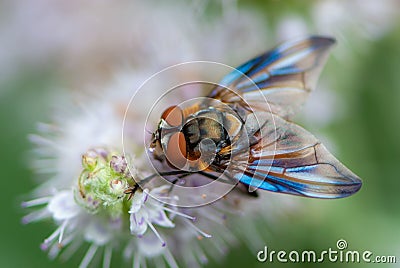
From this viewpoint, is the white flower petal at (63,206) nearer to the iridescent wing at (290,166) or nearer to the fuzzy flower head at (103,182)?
the fuzzy flower head at (103,182)

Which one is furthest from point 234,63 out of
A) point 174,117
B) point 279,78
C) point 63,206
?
point 63,206

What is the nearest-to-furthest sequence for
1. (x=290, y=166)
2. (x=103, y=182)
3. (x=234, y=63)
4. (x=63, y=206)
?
(x=290, y=166), (x=103, y=182), (x=63, y=206), (x=234, y=63)

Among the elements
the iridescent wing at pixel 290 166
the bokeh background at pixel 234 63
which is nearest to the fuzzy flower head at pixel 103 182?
the iridescent wing at pixel 290 166

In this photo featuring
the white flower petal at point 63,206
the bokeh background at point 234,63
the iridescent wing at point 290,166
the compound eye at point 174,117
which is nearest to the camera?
the iridescent wing at point 290,166

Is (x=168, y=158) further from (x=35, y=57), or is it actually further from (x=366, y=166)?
(x=35, y=57)

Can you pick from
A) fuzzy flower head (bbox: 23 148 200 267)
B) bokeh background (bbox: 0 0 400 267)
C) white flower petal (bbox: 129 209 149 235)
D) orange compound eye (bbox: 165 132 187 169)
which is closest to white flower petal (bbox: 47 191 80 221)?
fuzzy flower head (bbox: 23 148 200 267)

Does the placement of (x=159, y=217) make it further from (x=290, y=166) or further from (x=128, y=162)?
(x=290, y=166)
